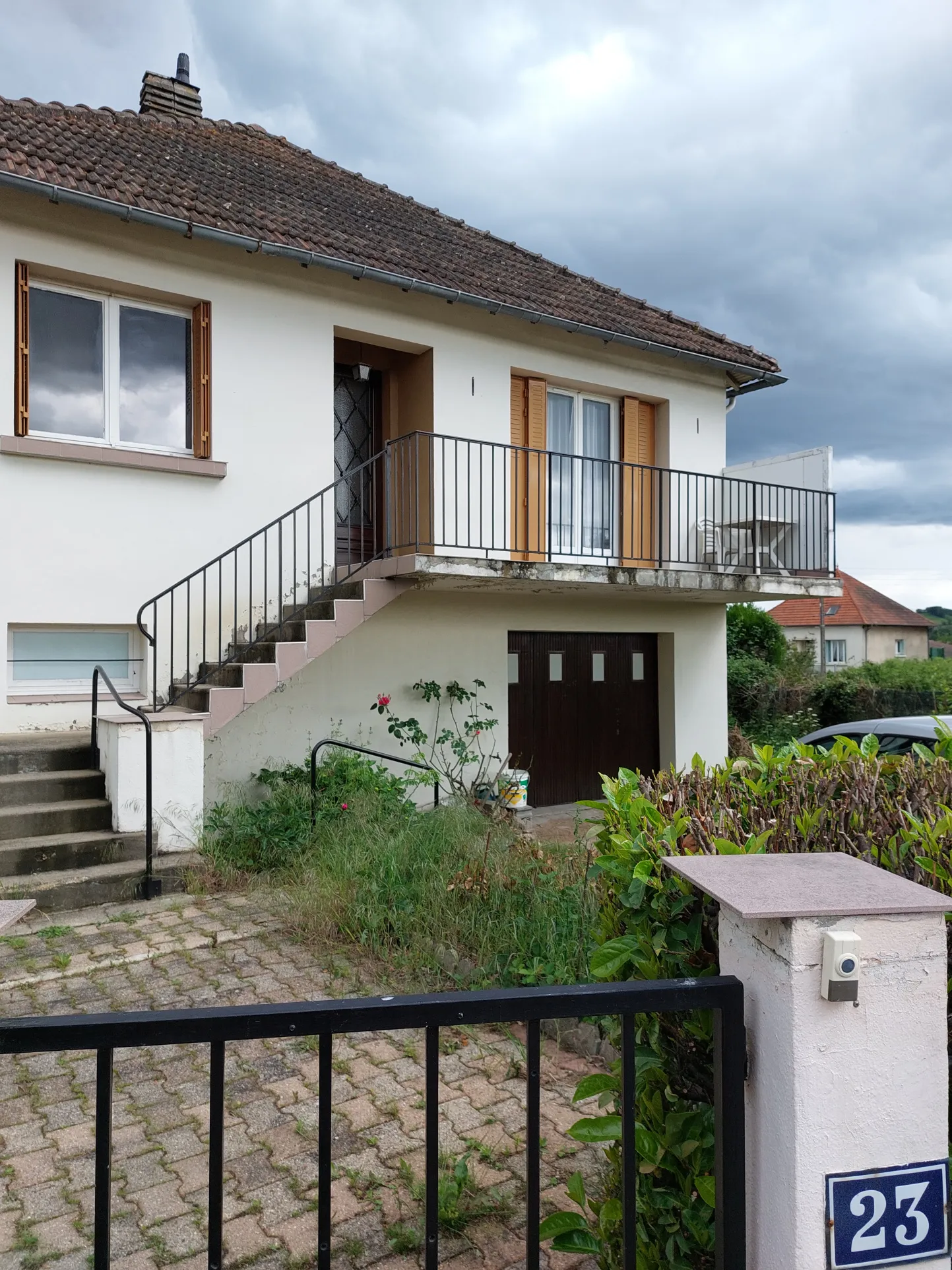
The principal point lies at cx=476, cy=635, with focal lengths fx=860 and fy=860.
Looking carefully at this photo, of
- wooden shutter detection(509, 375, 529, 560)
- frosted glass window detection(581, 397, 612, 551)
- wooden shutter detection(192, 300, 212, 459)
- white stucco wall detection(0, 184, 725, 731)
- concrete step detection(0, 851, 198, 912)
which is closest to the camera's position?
concrete step detection(0, 851, 198, 912)

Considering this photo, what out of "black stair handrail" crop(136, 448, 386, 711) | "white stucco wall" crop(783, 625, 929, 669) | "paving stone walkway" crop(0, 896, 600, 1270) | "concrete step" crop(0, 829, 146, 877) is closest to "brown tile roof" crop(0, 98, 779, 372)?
"black stair handrail" crop(136, 448, 386, 711)

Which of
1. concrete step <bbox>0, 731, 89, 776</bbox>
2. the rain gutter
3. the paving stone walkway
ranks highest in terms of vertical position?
the rain gutter

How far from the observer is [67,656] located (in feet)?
24.8

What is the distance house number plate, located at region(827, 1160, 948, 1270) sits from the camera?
147cm

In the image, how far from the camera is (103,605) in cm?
752

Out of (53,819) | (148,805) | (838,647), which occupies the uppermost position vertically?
(838,647)

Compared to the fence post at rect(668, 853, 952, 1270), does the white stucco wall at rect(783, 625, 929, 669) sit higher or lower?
higher

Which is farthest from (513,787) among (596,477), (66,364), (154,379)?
(66,364)

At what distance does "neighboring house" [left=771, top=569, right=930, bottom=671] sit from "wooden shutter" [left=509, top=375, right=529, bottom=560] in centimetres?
3121

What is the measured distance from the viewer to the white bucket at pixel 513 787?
28.3 feet

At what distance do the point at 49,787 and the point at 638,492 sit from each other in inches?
305

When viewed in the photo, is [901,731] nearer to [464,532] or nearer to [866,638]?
[464,532]

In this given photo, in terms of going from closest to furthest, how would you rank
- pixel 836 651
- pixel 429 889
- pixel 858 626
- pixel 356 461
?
1. pixel 429 889
2. pixel 356 461
3. pixel 858 626
4. pixel 836 651

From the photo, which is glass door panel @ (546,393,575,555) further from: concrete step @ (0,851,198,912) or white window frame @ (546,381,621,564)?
concrete step @ (0,851,198,912)
